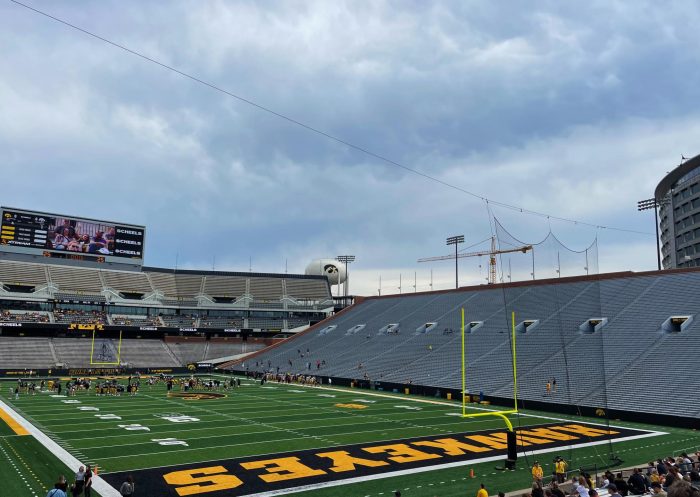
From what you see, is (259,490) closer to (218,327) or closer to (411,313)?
(411,313)

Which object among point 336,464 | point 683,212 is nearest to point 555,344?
point 336,464

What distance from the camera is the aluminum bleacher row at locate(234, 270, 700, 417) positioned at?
30750mm

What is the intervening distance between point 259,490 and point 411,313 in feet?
144

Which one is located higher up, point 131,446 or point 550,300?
point 550,300

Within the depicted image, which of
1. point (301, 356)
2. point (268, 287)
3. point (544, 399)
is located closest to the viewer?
point (544, 399)

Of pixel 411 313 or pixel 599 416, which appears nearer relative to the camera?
pixel 599 416

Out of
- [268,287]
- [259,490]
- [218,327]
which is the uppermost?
[268,287]

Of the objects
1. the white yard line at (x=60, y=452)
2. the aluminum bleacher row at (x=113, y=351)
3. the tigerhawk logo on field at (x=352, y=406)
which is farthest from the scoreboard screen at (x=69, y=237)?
the tigerhawk logo on field at (x=352, y=406)

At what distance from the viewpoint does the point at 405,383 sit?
40.7 meters

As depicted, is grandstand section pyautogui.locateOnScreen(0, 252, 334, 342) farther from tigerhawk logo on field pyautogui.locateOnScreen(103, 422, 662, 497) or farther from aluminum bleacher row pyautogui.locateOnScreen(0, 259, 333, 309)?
tigerhawk logo on field pyautogui.locateOnScreen(103, 422, 662, 497)

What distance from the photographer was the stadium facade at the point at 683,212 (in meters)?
75.2

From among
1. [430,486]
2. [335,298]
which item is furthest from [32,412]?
[335,298]

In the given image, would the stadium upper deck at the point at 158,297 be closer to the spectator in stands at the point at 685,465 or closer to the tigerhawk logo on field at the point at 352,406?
the tigerhawk logo on field at the point at 352,406

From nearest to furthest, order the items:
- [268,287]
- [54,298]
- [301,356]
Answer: [301,356], [54,298], [268,287]
